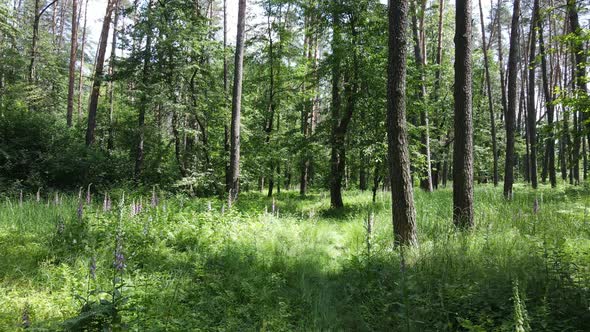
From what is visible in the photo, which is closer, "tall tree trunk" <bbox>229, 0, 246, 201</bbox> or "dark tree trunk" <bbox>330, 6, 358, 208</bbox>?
"tall tree trunk" <bbox>229, 0, 246, 201</bbox>

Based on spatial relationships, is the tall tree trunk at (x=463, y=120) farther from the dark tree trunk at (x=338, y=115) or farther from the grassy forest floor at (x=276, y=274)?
the dark tree trunk at (x=338, y=115)

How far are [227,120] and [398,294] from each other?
38.7ft

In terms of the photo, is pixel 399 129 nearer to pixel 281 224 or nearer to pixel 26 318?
pixel 281 224

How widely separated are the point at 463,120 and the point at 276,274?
15.5ft

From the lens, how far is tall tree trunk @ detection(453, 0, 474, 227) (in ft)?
22.3

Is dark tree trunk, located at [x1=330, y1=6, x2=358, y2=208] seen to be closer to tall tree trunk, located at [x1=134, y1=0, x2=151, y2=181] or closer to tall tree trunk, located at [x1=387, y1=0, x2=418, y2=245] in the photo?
tall tree trunk, located at [x1=387, y1=0, x2=418, y2=245]

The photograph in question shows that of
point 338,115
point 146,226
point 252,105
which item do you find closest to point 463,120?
point 338,115

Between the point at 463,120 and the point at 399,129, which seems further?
the point at 463,120

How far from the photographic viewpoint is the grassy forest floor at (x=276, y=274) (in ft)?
11.5

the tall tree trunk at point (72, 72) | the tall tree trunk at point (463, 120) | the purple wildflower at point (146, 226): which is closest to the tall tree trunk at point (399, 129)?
the tall tree trunk at point (463, 120)

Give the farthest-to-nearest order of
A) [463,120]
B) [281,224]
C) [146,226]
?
[281,224]
[463,120]
[146,226]

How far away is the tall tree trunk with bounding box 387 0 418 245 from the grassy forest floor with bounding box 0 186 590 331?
0.60 m

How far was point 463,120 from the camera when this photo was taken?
22.6ft

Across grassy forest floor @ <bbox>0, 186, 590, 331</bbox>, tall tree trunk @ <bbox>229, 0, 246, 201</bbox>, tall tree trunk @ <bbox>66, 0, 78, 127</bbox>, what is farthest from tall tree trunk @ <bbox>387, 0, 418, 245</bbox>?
tall tree trunk @ <bbox>66, 0, 78, 127</bbox>
